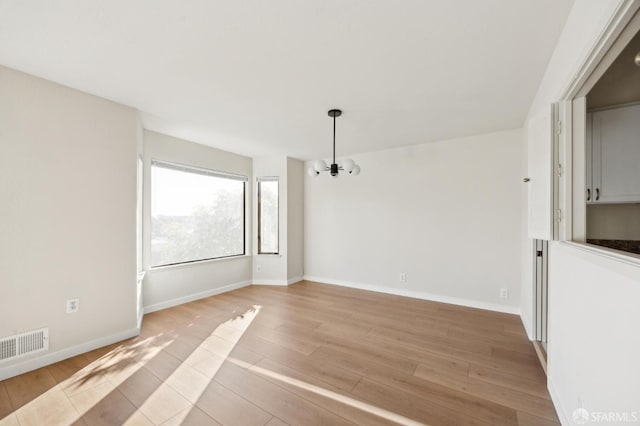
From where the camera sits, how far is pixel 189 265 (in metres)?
4.23

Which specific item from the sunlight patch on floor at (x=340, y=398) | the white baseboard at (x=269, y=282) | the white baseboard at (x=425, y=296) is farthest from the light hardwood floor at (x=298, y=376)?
the white baseboard at (x=269, y=282)

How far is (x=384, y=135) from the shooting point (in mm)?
3967

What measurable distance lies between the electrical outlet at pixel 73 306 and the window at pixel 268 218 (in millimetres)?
3031

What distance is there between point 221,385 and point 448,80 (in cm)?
327

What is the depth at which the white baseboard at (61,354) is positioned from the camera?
7.18 ft

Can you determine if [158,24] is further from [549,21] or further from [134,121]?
[549,21]

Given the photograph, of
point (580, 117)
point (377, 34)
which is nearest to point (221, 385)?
point (377, 34)

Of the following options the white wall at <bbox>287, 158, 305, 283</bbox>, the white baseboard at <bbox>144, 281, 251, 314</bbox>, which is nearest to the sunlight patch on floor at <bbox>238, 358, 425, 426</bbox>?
the white baseboard at <bbox>144, 281, 251, 314</bbox>

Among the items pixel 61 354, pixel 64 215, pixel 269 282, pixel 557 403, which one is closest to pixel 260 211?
pixel 269 282

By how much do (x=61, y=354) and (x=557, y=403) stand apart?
412 centimetres

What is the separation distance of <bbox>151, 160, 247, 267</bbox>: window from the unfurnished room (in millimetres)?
50

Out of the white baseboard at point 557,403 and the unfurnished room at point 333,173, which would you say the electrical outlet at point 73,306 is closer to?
the unfurnished room at point 333,173

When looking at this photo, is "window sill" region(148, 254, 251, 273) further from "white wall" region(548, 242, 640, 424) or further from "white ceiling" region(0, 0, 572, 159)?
"white wall" region(548, 242, 640, 424)

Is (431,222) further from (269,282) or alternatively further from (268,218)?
(269,282)
